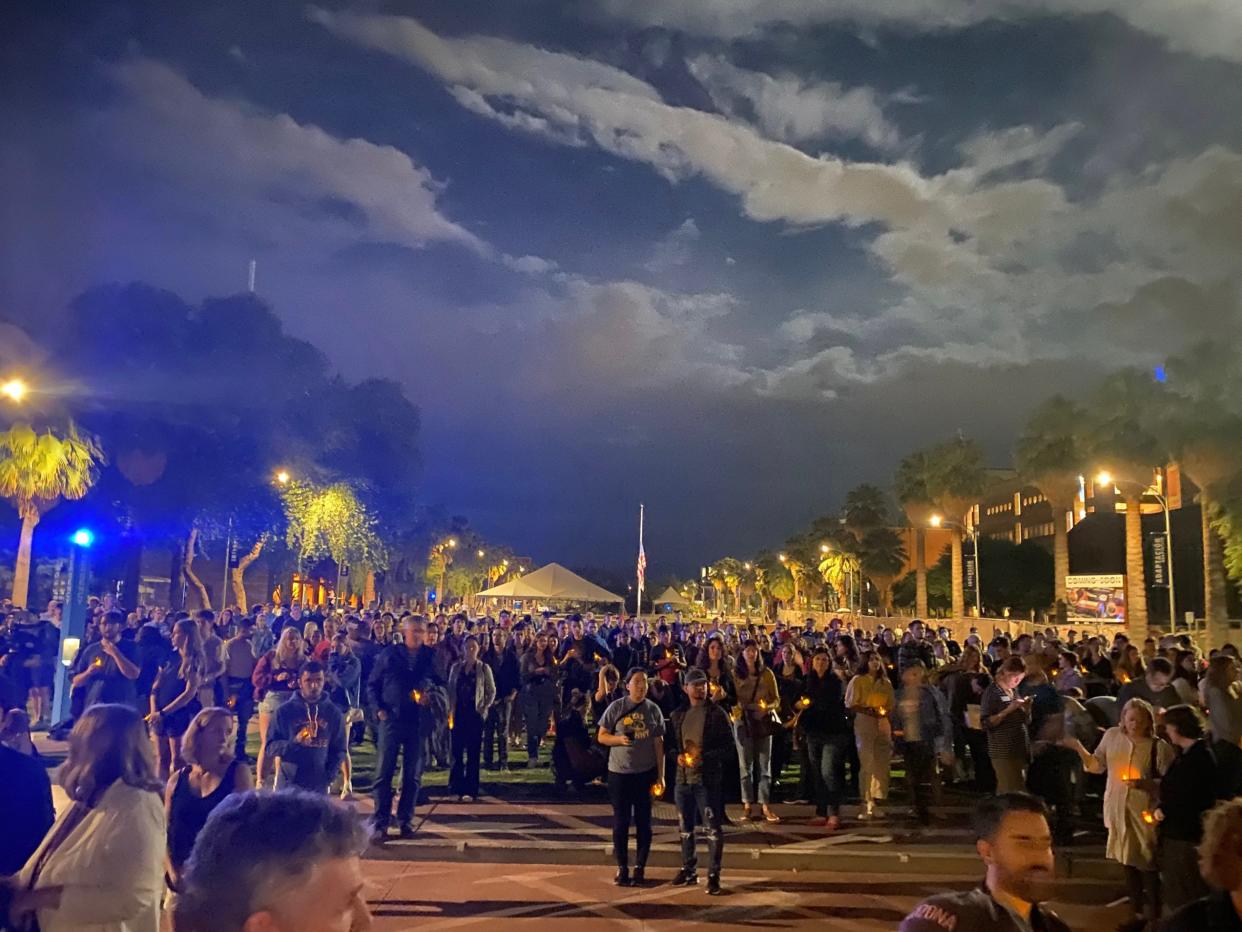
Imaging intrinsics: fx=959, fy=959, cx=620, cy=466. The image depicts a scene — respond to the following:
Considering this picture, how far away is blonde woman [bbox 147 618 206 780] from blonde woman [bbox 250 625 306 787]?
68 cm

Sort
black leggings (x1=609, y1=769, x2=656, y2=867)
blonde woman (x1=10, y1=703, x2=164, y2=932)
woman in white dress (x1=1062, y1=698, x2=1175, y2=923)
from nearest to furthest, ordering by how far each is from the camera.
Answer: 1. blonde woman (x1=10, y1=703, x2=164, y2=932)
2. woman in white dress (x1=1062, y1=698, x2=1175, y2=923)
3. black leggings (x1=609, y1=769, x2=656, y2=867)

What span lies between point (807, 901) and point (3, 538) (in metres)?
44.2

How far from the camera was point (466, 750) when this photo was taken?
12.2 m

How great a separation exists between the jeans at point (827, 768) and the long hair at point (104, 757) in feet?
28.4

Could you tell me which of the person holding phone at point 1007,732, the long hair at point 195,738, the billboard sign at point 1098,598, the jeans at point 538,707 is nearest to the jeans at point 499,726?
the jeans at point 538,707

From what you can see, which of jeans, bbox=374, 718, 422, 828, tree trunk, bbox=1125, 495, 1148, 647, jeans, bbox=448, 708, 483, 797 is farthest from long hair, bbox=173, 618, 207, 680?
tree trunk, bbox=1125, 495, 1148, 647

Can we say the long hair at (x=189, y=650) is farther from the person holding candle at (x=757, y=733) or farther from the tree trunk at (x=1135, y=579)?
the tree trunk at (x=1135, y=579)

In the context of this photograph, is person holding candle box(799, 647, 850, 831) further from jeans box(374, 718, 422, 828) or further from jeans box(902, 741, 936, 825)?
jeans box(374, 718, 422, 828)

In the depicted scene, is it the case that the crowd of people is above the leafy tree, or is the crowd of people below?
below

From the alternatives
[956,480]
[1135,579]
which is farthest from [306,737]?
[956,480]

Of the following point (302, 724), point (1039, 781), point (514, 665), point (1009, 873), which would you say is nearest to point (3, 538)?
point (514, 665)

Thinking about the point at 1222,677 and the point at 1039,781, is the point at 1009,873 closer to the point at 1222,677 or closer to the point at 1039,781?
the point at 1222,677

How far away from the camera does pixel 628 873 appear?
8.87m

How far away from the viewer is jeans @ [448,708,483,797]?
477 inches
